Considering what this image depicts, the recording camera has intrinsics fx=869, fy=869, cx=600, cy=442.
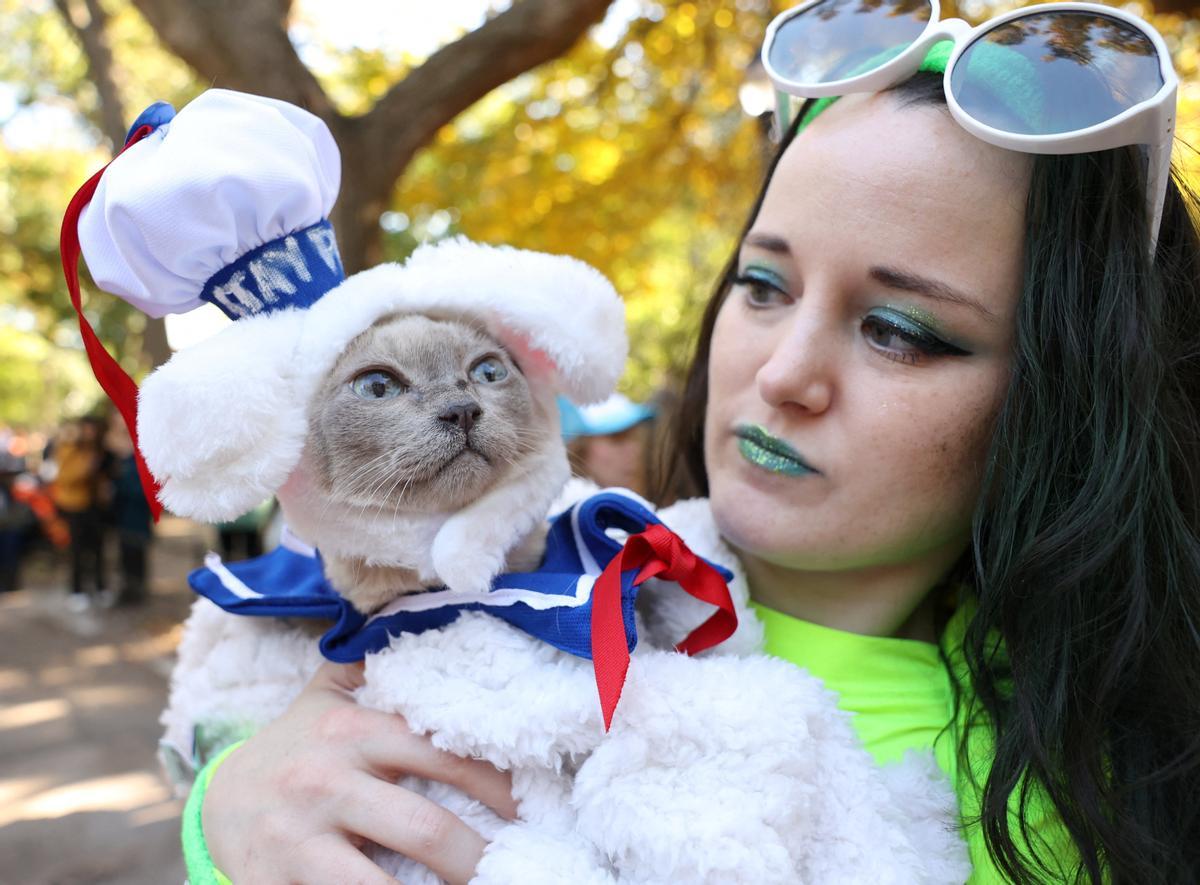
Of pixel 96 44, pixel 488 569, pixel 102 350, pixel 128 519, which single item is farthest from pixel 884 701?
pixel 128 519

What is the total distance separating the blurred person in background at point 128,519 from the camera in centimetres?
959

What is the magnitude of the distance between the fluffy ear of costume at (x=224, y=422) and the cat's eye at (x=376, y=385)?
0.29 ft

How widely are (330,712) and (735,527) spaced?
799 mm

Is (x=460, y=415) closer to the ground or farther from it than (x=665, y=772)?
farther from it

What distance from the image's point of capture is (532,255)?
1.50 m

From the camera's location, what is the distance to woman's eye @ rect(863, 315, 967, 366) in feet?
4.86

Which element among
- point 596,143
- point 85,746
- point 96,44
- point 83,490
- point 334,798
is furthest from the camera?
point 83,490

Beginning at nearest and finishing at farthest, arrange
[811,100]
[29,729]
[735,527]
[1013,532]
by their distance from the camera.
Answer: [1013,532]
[735,527]
[811,100]
[29,729]

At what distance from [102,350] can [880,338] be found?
52.1 inches

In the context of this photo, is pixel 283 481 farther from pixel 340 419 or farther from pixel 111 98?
pixel 111 98

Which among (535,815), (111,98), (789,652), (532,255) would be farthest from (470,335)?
(111,98)

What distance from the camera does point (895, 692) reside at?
64.0 inches

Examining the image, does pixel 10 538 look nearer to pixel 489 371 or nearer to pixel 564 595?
pixel 489 371

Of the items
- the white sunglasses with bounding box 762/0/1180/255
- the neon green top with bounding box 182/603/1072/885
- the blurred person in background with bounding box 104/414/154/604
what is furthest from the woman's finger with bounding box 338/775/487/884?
the blurred person in background with bounding box 104/414/154/604
